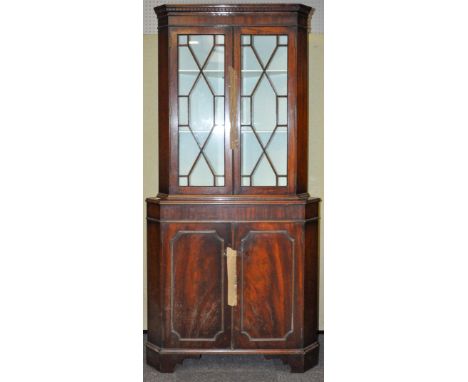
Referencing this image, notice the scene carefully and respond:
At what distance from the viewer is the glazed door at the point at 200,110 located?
10.5ft

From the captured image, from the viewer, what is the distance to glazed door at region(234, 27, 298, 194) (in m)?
3.21

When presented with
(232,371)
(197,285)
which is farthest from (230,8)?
(232,371)

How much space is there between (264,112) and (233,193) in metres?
0.53

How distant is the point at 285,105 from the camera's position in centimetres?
326

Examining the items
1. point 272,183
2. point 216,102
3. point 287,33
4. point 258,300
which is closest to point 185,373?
point 258,300

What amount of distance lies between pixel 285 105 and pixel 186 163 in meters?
0.70

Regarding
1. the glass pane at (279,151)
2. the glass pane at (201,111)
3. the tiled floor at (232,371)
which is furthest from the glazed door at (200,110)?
the tiled floor at (232,371)

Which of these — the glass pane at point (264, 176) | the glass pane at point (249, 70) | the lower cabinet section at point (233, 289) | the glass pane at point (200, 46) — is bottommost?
the lower cabinet section at point (233, 289)

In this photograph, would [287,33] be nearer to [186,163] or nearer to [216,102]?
[216,102]

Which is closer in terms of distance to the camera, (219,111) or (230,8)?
(230,8)

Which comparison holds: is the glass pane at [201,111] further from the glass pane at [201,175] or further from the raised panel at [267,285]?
the raised panel at [267,285]

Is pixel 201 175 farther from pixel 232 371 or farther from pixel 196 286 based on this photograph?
pixel 232 371

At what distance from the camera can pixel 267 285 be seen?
325 centimetres

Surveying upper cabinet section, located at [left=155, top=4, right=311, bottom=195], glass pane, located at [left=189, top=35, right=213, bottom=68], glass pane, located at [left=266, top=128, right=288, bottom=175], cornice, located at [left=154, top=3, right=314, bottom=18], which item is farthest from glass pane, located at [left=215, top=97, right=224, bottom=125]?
cornice, located at [left=154, top=3, right=314, bottom=18]
